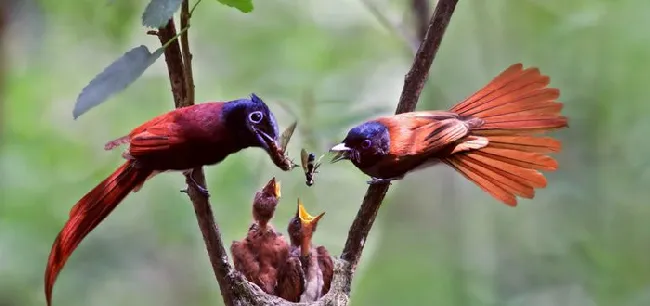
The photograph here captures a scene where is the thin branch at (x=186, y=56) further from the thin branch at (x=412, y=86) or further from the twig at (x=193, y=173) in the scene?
the thin branch at (x=412, y=86)

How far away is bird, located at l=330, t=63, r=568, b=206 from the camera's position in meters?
0.65

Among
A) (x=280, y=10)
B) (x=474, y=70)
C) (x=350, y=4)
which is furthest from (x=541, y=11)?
(x=280, y=10)

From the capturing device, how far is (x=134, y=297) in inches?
56.0

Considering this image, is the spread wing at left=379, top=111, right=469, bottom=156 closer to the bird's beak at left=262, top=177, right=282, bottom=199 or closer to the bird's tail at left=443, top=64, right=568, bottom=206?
the bird's tail at left=443, top=64, right=568, bottom=206

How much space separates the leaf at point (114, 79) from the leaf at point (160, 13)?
0.12 ft

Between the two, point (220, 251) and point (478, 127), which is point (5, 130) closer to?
point (220, 251)

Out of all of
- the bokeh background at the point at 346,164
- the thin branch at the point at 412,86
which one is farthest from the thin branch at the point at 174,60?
the bokeh background at the point at 346,164

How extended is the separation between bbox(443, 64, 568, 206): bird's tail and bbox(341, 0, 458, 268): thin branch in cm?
7

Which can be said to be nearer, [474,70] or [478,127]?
[478,127]

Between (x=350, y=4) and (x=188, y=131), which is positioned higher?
(x=350, y=4)

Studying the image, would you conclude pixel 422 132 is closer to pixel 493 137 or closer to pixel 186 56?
pixel 493 137

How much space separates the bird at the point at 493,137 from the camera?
25.8 inches

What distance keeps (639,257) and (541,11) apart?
0.56 meters

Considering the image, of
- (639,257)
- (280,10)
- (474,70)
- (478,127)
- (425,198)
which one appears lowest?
(639,257)
